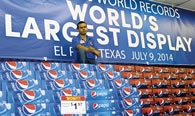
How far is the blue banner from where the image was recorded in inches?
168

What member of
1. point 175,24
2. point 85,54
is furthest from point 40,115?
point 175,24

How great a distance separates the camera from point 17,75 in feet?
10.6

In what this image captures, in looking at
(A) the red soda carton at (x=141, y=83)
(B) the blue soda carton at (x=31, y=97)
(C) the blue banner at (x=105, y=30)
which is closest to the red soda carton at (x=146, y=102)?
(A) the red soda carton at (x=141, y=83)

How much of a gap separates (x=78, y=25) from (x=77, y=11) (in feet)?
1.65

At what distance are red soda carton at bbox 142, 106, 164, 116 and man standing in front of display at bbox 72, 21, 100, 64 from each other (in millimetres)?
1154

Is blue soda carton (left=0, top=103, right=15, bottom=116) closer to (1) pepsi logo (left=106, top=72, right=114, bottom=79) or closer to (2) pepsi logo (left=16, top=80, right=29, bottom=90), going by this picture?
(2) pepsi logo (left=16, top=80, right=29, bottom=90)

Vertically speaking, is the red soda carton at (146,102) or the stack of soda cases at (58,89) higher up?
the stack of soda cases at (58,89)

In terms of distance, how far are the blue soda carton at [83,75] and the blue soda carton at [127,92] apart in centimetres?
51

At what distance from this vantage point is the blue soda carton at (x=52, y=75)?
3410 millimetres

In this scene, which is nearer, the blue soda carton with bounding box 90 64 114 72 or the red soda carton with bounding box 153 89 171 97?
the blue soda carton with bounding box 90 64 114 72

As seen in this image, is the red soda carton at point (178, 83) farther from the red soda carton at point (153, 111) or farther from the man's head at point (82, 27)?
the man's head at point (82, 27)

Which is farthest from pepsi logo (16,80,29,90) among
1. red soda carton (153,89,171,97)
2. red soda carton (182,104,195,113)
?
red soda carton (182,104,195,113)

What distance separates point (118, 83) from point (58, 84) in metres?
1.07

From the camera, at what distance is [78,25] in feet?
15.0
